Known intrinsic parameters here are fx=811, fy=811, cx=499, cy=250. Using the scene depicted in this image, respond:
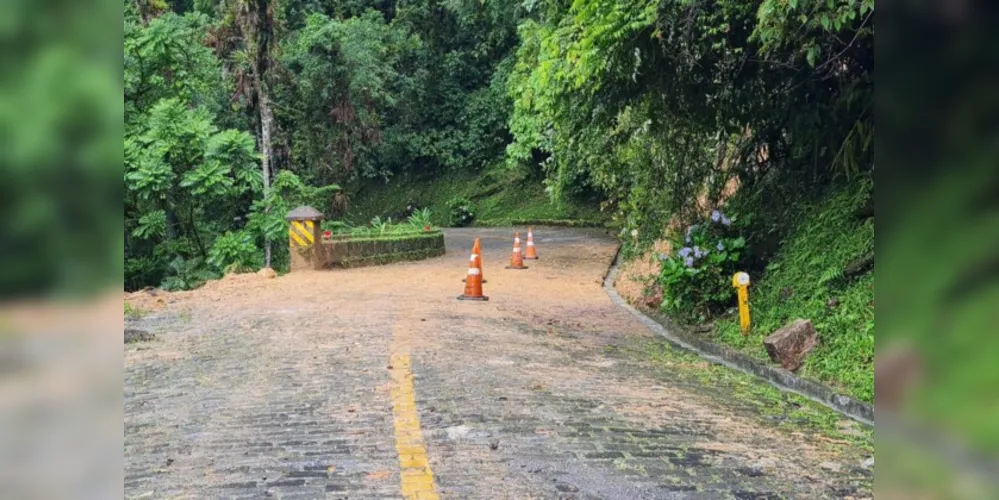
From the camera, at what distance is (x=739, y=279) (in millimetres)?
8789

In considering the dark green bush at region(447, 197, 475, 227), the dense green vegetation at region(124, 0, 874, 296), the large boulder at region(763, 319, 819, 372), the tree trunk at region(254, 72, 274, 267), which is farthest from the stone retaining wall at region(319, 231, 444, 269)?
the dark green bush at region(447, 197, 475, 227)

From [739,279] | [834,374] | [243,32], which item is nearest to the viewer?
[834,374]

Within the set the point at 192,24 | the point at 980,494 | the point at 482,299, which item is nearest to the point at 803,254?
the point at 482,299

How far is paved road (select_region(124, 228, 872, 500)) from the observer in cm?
445

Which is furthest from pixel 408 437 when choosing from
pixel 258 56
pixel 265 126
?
pixel 258 56

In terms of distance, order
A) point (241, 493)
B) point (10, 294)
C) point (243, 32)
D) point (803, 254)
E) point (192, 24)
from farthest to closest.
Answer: point (192, 24) → point (243, 32) → point (803, 254) → point (241, 493) → point (10, 294)

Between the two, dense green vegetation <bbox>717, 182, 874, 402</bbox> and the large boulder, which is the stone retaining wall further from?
the large boulder

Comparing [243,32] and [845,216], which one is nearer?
[845,216]

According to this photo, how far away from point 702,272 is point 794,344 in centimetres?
244

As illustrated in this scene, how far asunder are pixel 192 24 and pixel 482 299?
15.4 metres

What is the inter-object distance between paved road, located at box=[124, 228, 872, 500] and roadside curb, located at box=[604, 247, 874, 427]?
14.1 inches

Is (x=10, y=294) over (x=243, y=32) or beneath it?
beneath

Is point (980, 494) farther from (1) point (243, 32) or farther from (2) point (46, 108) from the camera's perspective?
(1) point (243, 32)

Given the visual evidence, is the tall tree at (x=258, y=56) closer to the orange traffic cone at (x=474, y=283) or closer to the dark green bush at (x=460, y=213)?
the orange traffic cone at (x=474, y=283)
